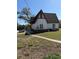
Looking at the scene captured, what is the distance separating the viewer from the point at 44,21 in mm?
1634

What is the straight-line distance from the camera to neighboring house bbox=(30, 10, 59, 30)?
1607mm

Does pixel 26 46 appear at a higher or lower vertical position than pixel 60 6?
lower

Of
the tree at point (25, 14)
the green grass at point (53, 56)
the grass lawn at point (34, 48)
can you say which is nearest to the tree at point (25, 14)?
the tree at point (25, 14)

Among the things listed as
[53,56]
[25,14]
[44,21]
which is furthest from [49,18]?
[53,56]

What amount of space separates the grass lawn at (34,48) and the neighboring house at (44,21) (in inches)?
4.8

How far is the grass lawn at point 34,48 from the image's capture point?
1567mm
